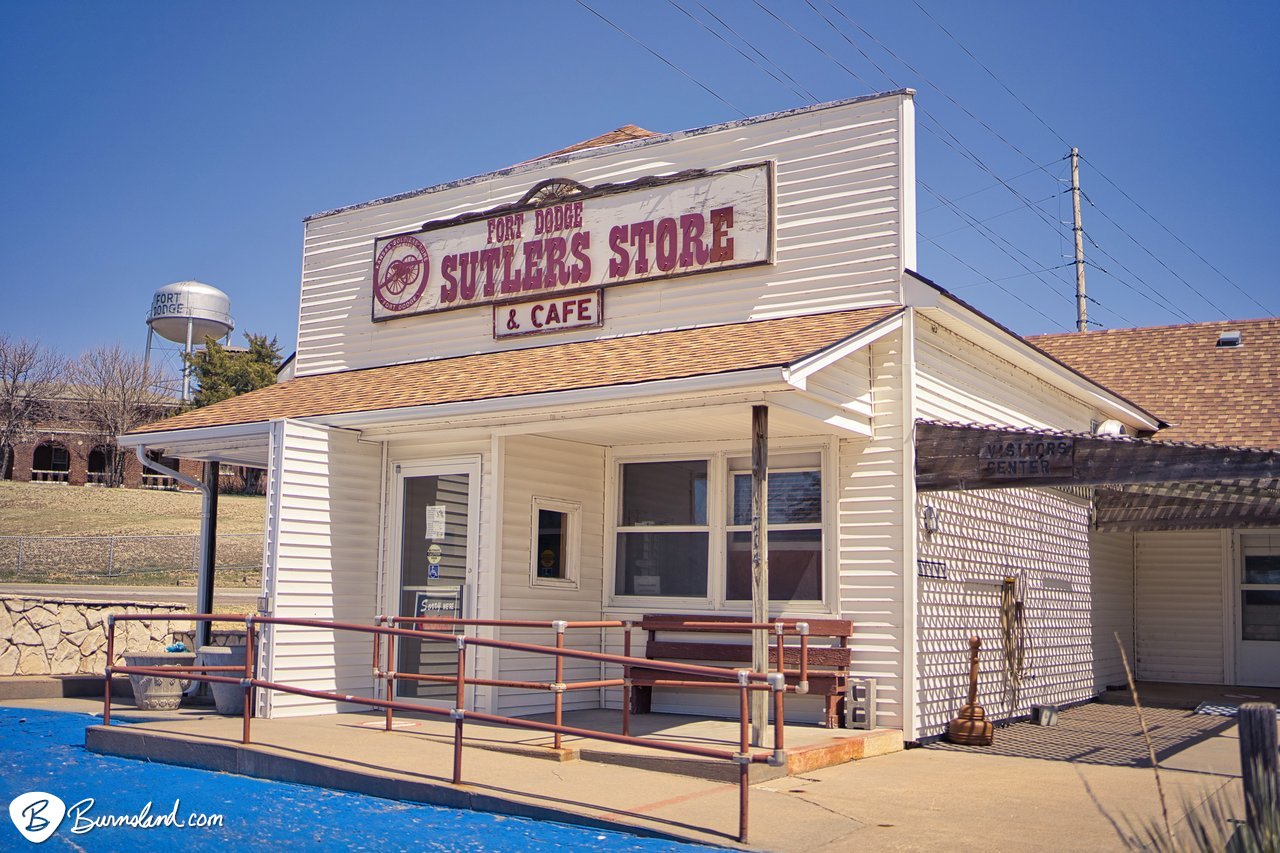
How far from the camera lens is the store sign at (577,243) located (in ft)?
39.3

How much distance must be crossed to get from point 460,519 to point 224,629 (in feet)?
14.0

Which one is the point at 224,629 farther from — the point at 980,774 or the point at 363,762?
the point at 980,774

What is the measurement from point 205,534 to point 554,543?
4.45 metres

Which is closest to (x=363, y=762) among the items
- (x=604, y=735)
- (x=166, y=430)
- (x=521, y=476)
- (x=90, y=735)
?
(x=604, y=735)

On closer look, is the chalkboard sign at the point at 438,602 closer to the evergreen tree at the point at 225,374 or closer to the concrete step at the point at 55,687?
the concrete step at the point at 55,687

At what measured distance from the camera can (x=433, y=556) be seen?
1230 centimetres

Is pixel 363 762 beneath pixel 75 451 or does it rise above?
beneath

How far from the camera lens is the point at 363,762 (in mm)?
8398

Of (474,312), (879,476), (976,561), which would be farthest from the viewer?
(474,312)

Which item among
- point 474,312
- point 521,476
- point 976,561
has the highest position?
point 474,312

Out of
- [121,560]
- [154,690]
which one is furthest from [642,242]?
[121,560]

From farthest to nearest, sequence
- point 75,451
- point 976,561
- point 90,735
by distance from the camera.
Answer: point 75,451 < point 976,561 < point 90,735

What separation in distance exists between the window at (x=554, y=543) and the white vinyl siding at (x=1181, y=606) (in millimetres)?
10140

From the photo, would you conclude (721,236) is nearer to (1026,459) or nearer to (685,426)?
(685,426)
